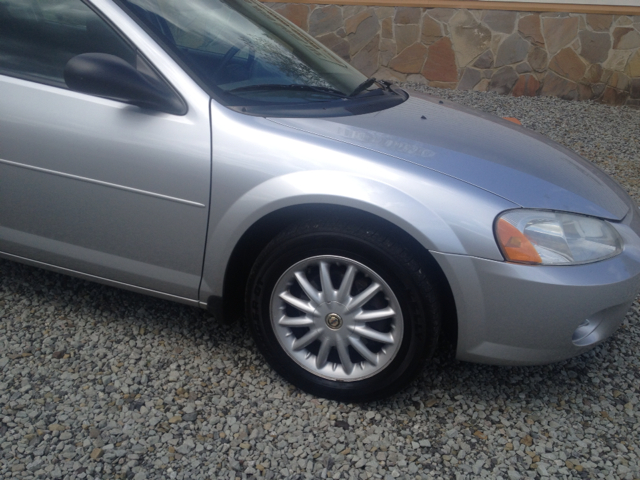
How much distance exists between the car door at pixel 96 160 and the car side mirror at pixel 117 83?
0.03m

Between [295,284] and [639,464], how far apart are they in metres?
1.42

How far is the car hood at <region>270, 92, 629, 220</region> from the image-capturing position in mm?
2168

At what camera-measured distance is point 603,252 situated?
2.15m

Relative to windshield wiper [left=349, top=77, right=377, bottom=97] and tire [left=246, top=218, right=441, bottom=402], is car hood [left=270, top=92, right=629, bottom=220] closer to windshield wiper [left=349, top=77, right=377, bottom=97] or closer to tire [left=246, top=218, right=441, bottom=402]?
windshield wiper [left=349, top=77, right=377, bottom=97]

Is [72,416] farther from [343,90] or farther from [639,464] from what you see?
[639,464]

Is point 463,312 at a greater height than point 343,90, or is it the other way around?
point 343,90

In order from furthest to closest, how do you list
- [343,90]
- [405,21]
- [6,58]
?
[405,21] < [343,90] < [6,58]

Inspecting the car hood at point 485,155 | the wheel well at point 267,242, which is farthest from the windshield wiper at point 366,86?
the wheel well at point 267,242

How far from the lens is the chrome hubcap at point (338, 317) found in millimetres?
2215

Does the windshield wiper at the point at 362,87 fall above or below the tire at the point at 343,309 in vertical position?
above

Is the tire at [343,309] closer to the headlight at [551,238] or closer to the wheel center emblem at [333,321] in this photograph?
the wheel center emblem at [333,321]

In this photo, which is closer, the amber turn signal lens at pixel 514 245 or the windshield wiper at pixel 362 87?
the amber turn signal lens at pixel 514 245

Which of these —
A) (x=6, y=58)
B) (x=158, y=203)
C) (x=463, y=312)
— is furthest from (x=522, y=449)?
(x=6, y=58)

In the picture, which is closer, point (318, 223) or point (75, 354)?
point (318, 223)
